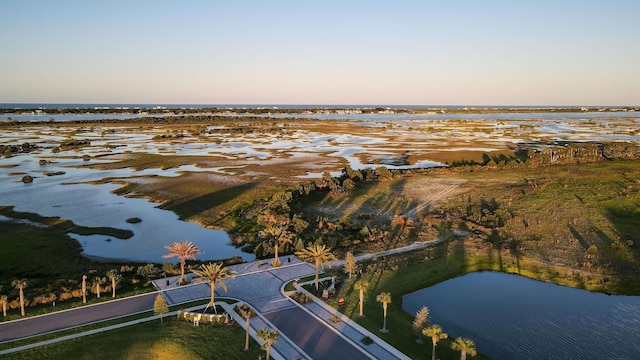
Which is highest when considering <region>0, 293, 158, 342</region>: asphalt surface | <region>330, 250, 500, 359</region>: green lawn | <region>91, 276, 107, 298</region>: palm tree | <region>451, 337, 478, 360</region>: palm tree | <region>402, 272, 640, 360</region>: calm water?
<region>451, 337, 478, 360</region>: palm tree

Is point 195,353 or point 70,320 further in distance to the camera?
point 70,320

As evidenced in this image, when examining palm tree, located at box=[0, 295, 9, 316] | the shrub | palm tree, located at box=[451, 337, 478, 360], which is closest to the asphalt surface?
palm tree, located at box=[0, 295, 9, 316]

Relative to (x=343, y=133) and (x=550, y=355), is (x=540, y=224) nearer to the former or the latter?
(x=550, y=355)

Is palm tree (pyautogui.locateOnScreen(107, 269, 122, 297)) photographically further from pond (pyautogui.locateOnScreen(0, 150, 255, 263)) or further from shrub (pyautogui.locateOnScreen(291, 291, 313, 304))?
shrub (pyautogui.locateOnScreen(291, 291, 313, 304))

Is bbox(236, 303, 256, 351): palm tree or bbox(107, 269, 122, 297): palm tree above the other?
bbox(107, 269, 122, 297): palm tree

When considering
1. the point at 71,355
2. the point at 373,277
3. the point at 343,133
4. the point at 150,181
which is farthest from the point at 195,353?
the point at 343,133

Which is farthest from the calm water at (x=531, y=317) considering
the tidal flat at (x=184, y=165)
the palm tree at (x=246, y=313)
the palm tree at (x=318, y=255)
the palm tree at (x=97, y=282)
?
the palm tree at (x=97, y=282)
